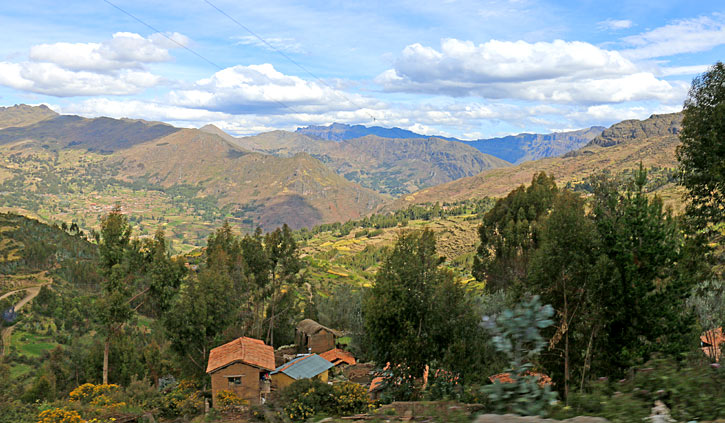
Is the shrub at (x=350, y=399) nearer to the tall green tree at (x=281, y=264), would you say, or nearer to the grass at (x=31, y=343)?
the tall green tree at (x=281, y=264)

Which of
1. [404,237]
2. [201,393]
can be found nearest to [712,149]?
[404,237]

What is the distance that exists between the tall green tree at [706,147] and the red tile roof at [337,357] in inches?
968

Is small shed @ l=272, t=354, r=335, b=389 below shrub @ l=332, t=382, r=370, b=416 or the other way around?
below

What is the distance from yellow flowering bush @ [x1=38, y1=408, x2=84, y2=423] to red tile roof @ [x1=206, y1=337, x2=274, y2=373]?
8.68m

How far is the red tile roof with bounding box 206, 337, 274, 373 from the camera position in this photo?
2312cm

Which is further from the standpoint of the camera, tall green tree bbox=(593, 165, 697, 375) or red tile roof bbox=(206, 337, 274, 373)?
red tile roof bbox=(206, 337, 274, 373)

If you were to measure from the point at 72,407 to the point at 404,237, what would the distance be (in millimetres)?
13944

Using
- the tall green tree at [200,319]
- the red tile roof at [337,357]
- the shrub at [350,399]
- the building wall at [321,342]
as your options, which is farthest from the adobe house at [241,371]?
the building wall at [321,342]

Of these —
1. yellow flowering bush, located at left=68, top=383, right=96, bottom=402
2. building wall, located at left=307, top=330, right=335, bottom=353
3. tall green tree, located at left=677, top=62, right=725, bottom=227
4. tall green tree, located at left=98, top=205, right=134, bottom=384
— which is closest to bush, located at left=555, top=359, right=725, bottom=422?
tall green tree, located at left=677, top=62, right=725, bottom=227

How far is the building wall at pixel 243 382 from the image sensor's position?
23.0 meters

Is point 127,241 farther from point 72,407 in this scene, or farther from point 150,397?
point 72,407

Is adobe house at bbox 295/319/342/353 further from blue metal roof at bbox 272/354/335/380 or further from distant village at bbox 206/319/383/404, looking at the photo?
blue metal roof at bbox 272/354/335/380

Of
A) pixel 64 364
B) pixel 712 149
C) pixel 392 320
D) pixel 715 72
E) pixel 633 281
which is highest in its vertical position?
pixel 715 72

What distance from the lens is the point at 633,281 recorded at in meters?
13.2
